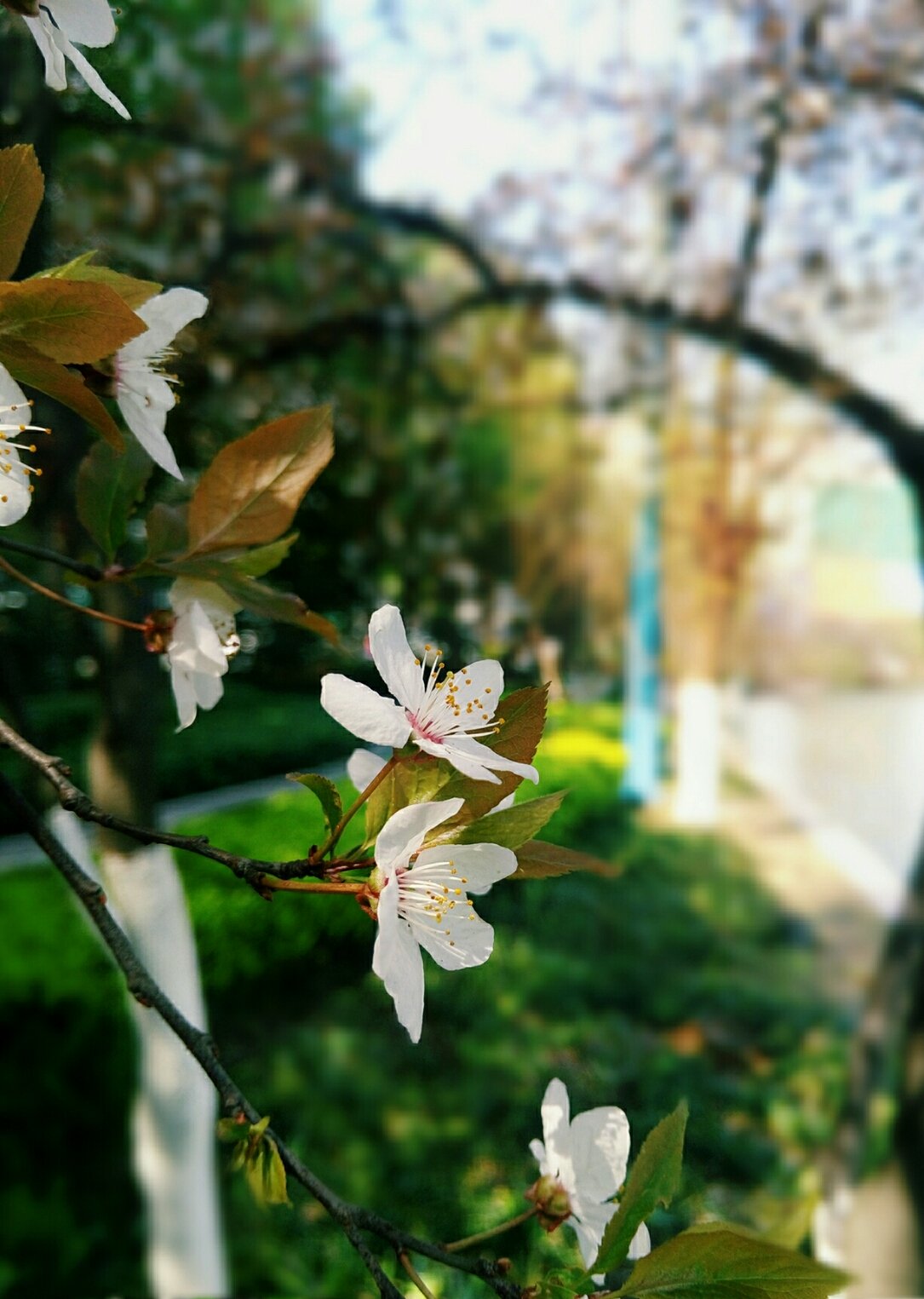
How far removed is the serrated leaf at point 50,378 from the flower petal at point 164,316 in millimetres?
44

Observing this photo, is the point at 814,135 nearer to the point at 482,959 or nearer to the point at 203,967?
the point at 203,967

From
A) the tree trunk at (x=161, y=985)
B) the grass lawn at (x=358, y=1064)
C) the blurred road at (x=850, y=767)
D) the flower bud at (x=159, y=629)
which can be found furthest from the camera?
the blurred road at (x=850, y=767)

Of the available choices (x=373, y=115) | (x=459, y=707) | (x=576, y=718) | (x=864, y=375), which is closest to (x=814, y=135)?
(x=864, y=375)

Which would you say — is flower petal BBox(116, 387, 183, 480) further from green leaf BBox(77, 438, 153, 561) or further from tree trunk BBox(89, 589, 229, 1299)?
tree trunk BBox(89, 589, 229, 1299)

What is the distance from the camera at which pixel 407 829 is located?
198 millimetres

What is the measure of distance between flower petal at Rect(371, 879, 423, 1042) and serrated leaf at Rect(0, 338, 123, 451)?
12cm

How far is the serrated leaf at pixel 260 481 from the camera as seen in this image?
0.88 ft

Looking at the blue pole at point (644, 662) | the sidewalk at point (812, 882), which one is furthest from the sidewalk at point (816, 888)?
the blue pole at point (644, 662)

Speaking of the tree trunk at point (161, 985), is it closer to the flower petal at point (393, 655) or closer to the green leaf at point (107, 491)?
the green leaf at point (107, 491)

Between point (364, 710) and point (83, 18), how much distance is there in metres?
0.19

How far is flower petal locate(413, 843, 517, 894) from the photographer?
8.2 inches

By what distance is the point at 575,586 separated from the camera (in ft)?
5.24

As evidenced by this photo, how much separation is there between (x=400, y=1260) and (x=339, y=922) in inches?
42.6

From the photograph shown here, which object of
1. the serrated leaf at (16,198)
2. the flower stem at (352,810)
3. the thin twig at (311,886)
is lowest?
the thin twig at (311,886)
